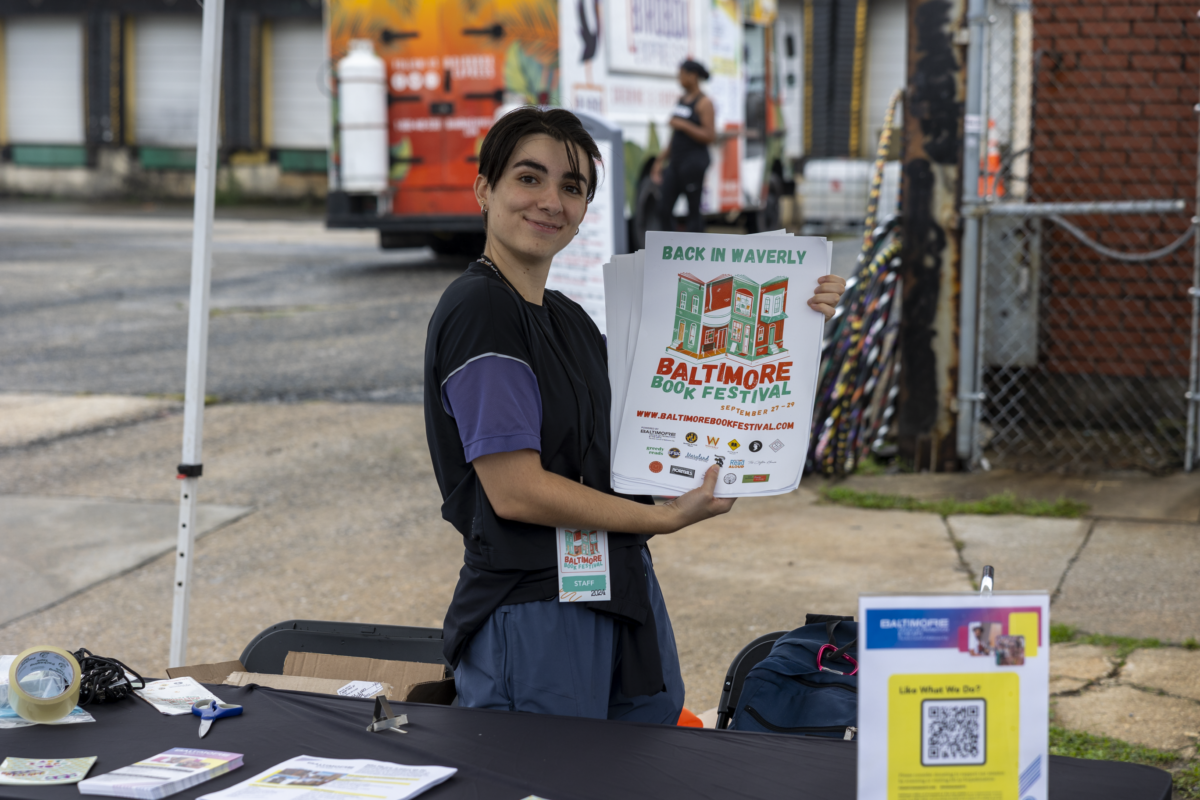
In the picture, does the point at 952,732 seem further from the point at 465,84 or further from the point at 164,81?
the point at 164,81

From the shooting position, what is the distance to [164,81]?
93.4 feet

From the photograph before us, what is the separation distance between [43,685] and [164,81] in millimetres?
28906

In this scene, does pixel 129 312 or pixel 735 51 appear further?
pixel 735 51

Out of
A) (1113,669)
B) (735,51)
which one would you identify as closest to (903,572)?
(1113,669)

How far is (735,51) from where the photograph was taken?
→ 46.6 feet

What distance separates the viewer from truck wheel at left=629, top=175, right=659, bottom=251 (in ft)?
39.6

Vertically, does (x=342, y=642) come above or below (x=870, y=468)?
above

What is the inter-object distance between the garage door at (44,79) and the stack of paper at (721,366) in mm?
29878

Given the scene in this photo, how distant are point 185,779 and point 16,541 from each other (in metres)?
4.19

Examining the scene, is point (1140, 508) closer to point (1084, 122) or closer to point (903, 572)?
point (903, 572)

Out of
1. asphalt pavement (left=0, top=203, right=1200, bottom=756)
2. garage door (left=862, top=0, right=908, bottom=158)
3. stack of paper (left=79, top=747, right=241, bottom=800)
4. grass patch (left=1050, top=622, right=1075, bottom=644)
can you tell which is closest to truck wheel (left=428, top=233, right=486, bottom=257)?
asphalt pavement (left=0, top=203, right=1200, bottom=756)

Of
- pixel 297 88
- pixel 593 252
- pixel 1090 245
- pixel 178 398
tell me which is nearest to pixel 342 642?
pixel 593 252

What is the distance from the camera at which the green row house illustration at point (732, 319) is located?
2.12 meters

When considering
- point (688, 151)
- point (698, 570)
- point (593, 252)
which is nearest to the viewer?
point (698, 570)
